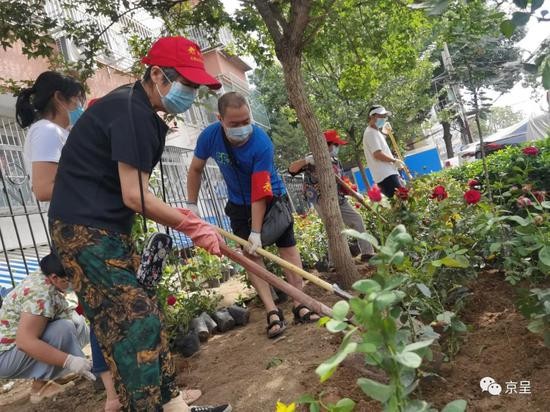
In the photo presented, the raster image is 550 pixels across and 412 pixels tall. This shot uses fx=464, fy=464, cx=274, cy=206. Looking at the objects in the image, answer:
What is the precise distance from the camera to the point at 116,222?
76.5 inches

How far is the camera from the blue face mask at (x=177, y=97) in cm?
206

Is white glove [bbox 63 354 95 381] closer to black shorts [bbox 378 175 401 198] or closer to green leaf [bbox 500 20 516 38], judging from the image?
green leaf [bbox 500 20 516 38]

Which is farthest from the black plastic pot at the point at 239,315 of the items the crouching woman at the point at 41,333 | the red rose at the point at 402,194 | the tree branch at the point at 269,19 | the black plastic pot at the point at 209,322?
the tree branch at the point at 269,19

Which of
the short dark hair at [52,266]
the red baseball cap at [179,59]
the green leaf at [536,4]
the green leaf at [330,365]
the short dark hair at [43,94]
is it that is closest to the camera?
the green leaf at [330,365]

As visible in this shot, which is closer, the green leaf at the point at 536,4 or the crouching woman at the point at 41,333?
the green leaf at the point at 536,4

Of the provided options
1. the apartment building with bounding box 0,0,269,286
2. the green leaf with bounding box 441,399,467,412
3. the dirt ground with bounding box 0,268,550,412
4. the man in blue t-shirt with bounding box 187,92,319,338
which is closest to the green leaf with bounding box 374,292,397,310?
the green leaf with bounding box 441,399,467,412

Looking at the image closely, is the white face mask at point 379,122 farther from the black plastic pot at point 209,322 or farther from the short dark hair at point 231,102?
the black plastic pot at point 209,322

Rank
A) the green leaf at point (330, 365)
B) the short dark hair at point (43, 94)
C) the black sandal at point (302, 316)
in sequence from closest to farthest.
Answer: the green leaf at point (330, 365)
the short dark hair at point (43, 94)
the black sandal at point (302, 316)

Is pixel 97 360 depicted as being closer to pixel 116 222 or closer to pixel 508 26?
pixel 116 222

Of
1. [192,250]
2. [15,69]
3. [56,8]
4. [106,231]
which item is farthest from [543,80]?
[56,8]

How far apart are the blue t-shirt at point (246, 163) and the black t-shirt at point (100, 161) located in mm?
1214

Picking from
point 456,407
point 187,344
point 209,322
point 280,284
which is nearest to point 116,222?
point 280,284

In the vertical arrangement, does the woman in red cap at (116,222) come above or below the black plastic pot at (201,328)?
above

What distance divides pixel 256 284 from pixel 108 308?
162 centimetres
